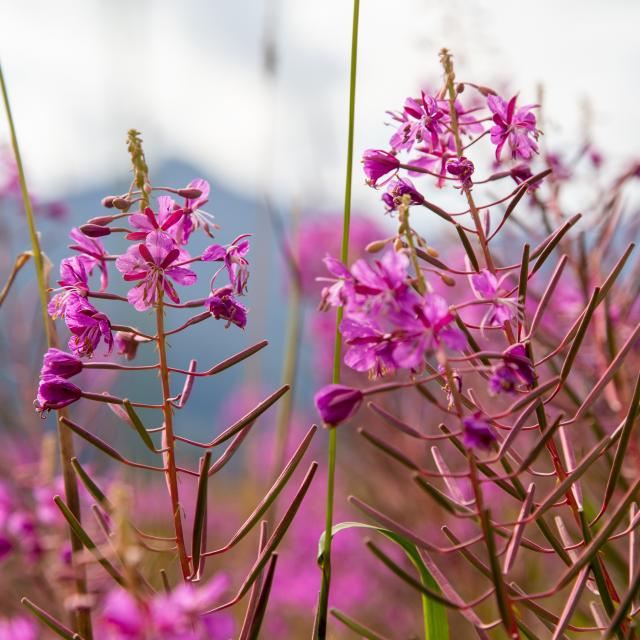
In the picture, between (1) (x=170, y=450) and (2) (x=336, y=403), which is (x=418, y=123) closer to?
(2) (x=336, y=403)

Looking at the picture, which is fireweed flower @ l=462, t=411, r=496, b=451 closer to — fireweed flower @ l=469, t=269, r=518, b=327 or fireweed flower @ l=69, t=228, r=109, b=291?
fireweed flower @ l=469, t=269, r=518, b=327

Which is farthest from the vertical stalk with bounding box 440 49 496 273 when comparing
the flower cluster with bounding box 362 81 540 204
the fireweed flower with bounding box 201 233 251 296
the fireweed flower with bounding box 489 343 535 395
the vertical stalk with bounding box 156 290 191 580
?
the vertical stalk with bounding box 156 290 191 580

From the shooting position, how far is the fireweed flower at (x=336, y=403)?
0.74 m

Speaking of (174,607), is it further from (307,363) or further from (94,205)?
(94,205)

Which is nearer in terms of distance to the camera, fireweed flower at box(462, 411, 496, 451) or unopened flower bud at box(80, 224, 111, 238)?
fireweed flower at box(462, 411, 496, 451)

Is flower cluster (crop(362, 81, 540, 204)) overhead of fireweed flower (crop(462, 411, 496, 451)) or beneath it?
overhead

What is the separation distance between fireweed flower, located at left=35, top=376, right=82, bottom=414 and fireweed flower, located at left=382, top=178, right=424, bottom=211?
0.44 m

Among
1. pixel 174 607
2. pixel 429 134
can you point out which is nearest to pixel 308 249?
pixel 429 134

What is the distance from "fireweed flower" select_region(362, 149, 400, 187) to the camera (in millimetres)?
922

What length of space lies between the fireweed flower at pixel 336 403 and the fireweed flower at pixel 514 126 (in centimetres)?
41

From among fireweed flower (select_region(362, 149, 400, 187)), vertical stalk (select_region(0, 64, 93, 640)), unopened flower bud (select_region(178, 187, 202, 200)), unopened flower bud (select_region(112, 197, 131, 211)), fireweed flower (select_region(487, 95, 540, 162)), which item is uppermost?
fireweed flower (select_region(487, 95, 540, 162))

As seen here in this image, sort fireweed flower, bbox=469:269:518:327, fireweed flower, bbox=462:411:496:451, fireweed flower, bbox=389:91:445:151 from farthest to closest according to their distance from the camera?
fireweed flower, bbox=389:91:445:151, fireweed flower, bbox=469:269:518:327, fireweed flower, bbox=462:411:496:451

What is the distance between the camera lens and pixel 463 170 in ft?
2.90

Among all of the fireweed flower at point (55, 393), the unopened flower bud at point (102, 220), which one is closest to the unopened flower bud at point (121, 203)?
the unopened flower bud at point (102, 220)
